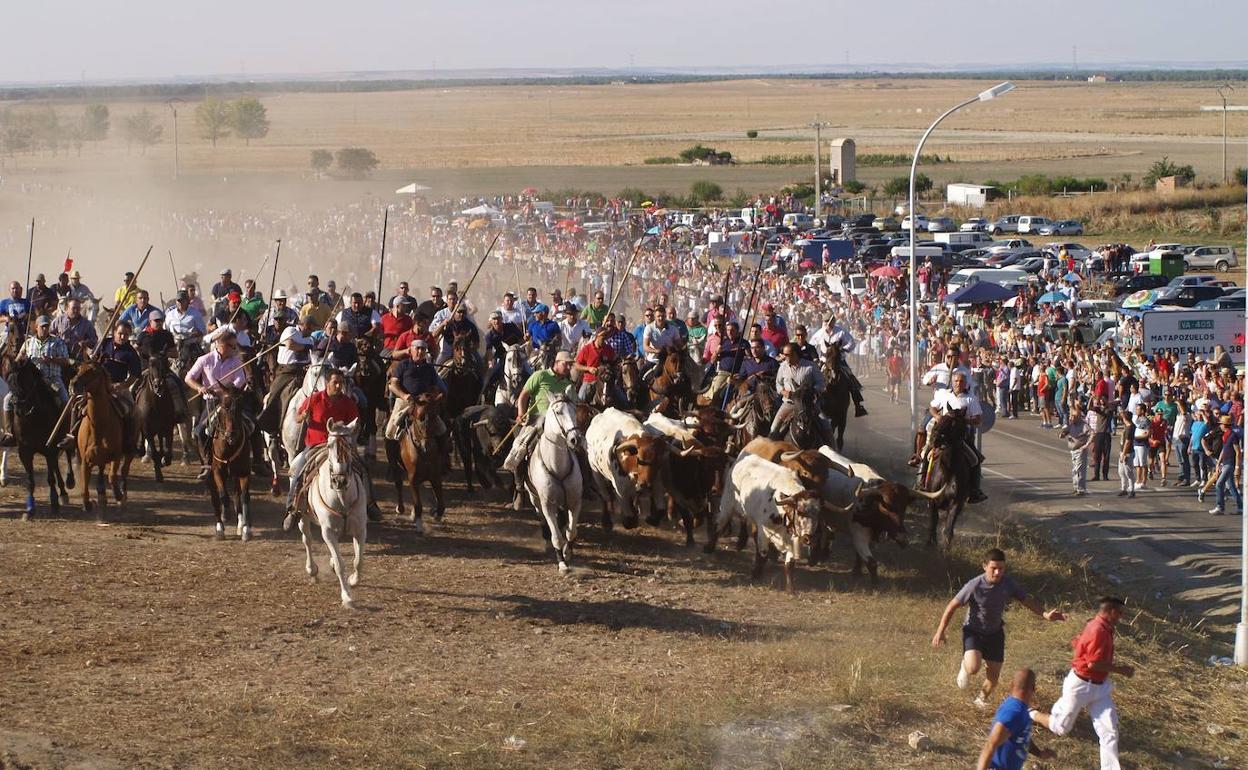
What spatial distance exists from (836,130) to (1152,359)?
146 meters

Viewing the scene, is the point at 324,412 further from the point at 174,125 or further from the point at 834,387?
the point at 174,125

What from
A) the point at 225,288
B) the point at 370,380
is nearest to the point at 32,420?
the point at 370,380

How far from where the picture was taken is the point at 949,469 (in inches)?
742

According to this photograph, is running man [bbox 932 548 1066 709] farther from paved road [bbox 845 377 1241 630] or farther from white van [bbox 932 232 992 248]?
white van [bbox 932 232 992 248]

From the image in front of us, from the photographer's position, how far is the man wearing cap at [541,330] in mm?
23094

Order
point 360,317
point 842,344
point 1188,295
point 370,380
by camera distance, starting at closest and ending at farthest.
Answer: point 370,380, point 842,344, point 360,317, point 1188,295

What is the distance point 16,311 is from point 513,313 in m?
7.37

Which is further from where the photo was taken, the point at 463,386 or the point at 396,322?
the point at 396,322

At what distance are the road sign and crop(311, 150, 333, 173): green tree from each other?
270 ft

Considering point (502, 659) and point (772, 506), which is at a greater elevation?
point (772, 506)

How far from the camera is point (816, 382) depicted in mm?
20422

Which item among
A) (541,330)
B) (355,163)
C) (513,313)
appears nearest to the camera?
(541,330)

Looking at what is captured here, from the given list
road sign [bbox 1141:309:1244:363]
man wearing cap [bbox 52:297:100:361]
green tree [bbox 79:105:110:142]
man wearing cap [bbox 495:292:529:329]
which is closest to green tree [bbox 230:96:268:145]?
green tree [bbox 79:105:110:142]

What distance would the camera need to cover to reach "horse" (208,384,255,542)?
17453mm
